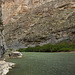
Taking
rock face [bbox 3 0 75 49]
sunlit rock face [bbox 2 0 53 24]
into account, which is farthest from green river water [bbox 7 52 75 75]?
sunlit rock face [bbox 2 0 53 24]

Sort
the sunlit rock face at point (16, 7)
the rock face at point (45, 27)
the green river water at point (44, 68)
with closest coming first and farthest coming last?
the green river water at point (44, 68) < the rock face at point (45, 27) < the sunlit rock face at point (16, 7)

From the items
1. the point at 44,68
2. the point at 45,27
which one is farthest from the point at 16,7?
the point at 44,68

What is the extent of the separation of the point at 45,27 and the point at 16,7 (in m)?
62.0

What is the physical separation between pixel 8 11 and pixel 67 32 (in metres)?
83.9

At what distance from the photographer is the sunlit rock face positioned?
126562mm

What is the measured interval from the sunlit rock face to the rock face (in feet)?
67.0

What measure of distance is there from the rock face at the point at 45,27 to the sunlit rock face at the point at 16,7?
2041 cm

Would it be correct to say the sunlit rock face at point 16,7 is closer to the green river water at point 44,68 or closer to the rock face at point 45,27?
the rock face at point 45,27

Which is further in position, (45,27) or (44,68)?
(45,27)

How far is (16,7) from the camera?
139625mm

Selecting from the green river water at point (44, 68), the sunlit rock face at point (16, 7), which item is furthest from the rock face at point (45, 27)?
the green river water at point (44, 68)

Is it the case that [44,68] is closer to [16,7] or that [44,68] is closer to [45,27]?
[45,27]

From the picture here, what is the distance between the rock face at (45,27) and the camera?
81.9 metres

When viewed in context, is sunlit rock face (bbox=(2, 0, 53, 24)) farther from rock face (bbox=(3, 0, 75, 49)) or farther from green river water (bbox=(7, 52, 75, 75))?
green river water (bbox=(7, 52, 75, 75))
